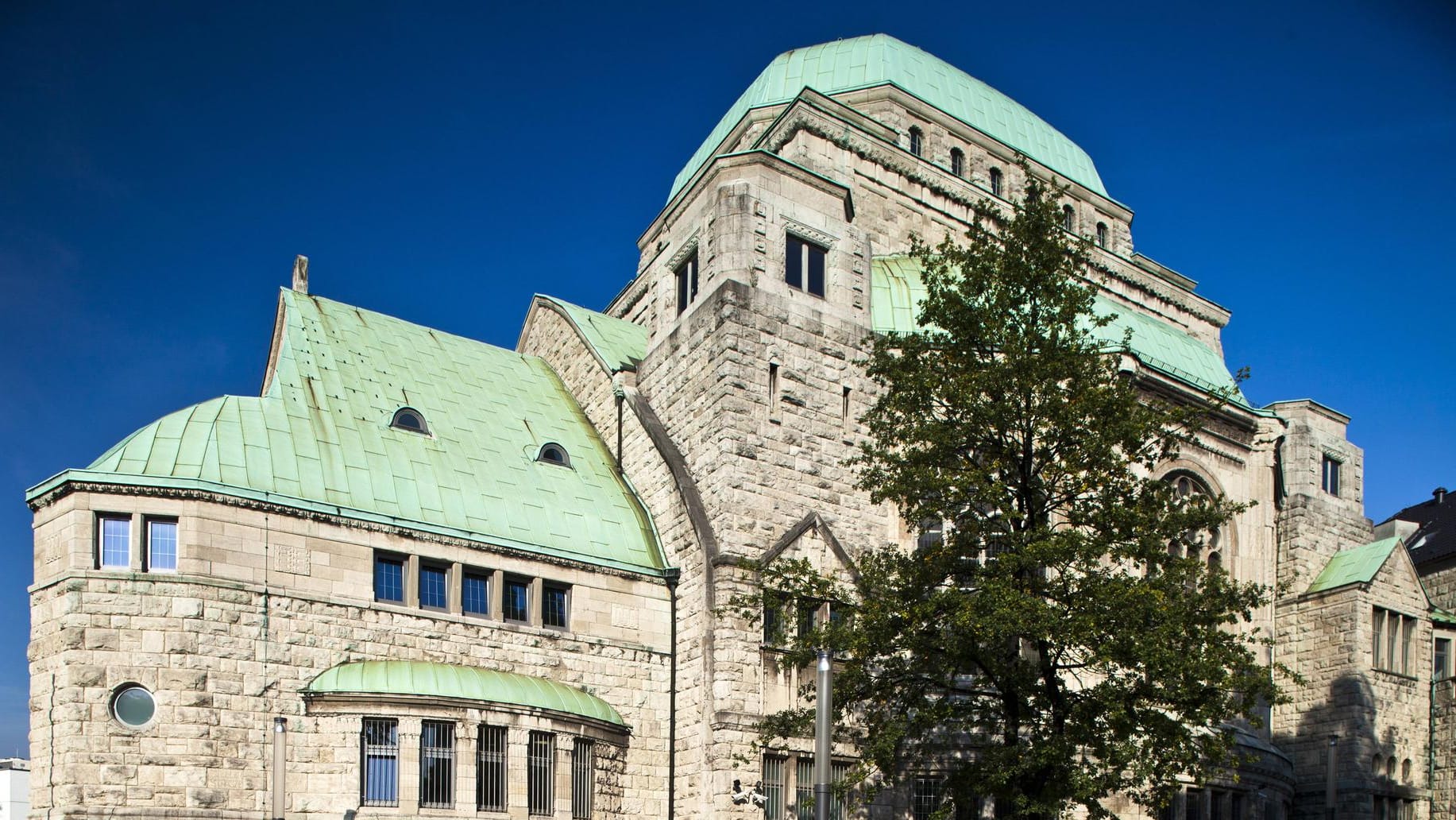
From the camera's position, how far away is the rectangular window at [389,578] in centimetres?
2552

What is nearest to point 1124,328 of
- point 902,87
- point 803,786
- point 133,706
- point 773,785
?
point 902,87

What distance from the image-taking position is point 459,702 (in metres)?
24.2

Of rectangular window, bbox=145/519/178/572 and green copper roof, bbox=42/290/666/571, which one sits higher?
green copper roof, bbox=42/290/666/571

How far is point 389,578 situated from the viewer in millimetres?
25703

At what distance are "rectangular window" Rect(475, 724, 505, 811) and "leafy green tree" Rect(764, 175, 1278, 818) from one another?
469 cm

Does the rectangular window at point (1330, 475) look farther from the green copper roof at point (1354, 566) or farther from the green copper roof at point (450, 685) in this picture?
the green copper roof at point (450, 685)

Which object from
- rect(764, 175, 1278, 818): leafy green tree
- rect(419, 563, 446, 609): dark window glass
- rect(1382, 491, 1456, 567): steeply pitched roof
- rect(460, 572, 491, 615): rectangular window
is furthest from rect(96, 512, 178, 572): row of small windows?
rect(1382, 491, 1456, 567): steeply pitched roof

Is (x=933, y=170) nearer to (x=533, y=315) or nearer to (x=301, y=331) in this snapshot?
(x=533, y=315)

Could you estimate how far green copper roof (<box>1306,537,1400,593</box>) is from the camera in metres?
38.1

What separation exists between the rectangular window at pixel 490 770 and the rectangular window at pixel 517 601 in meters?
2.61

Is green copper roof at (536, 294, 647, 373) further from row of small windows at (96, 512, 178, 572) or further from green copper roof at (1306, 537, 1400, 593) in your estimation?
green copper roof at (1306, 537, 1400, 593)

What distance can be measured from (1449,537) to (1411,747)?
33.0 feet

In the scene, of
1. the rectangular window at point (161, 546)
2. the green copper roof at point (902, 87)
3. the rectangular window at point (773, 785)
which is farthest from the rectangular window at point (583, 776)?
the green copper roof at point (902, 87)

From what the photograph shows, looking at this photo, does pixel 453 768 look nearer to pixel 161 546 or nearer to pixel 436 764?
pixel 436 764
